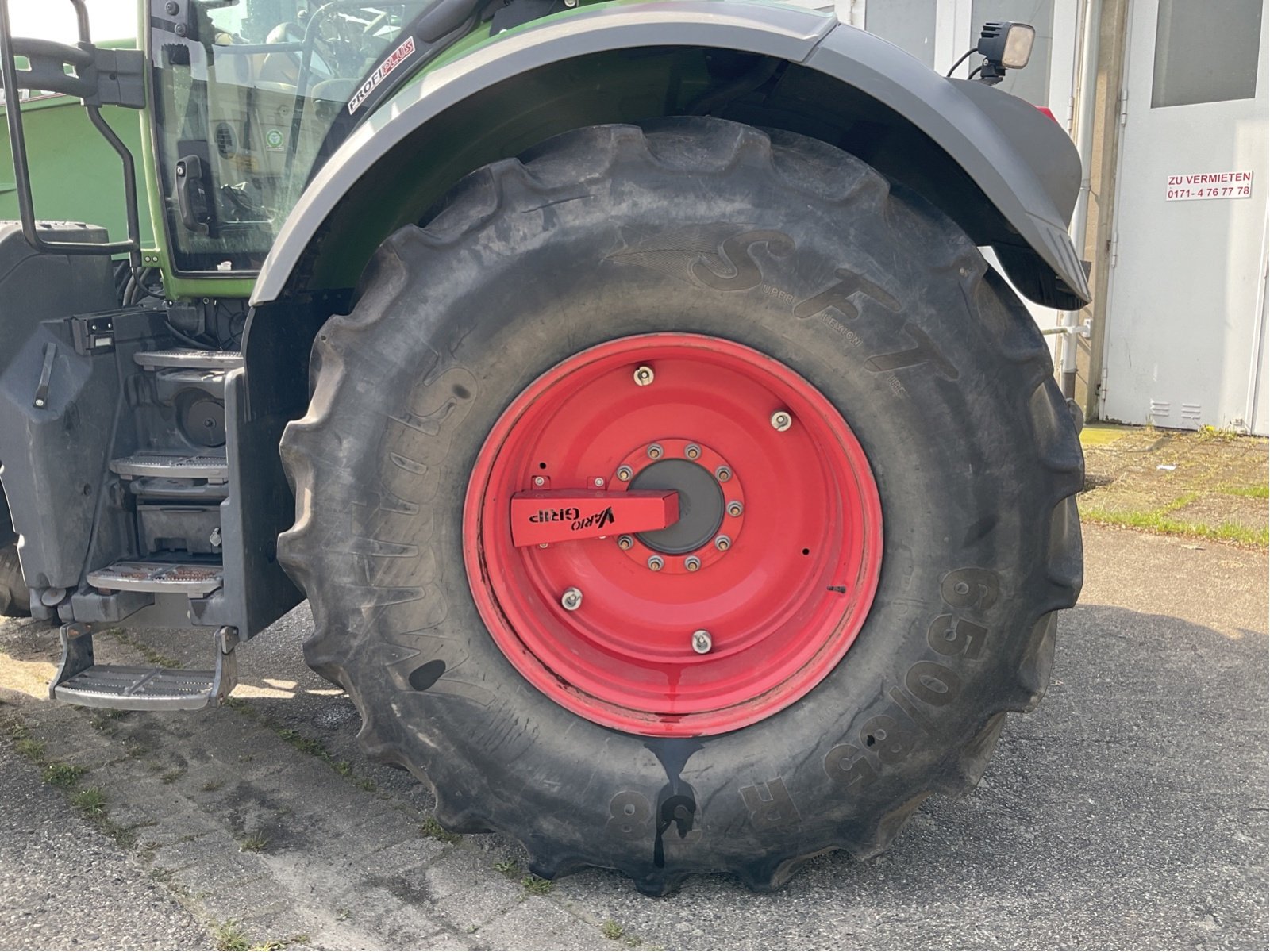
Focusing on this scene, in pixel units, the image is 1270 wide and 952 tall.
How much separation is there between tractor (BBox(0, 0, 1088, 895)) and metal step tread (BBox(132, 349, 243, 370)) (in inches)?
0.9

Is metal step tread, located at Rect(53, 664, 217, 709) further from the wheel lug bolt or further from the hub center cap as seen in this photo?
the hub center cap

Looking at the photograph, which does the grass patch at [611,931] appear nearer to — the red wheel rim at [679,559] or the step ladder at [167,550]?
the red wheel rim at [679,559]

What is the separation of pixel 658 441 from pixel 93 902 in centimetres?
144

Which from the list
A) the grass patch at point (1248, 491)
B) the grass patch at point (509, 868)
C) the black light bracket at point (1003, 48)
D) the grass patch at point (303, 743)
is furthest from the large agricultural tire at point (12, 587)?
the grass patch at point (1248, 491)

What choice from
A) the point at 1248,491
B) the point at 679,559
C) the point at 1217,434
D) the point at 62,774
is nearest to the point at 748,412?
the point at 679,559

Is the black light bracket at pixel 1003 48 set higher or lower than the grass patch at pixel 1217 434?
higher

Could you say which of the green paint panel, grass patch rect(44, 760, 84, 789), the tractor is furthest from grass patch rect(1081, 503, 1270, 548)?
the green paint panel

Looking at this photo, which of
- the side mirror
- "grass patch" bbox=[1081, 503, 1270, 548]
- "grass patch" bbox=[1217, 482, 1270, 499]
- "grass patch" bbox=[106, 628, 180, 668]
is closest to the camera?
the side mirror

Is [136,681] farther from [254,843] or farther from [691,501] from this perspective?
[691,501]

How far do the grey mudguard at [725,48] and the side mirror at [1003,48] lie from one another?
339mm

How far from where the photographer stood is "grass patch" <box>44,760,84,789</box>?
8.11 feet

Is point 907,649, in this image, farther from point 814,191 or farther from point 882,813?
point 814,191

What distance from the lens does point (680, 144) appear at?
189 cm

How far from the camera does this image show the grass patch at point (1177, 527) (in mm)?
4383
